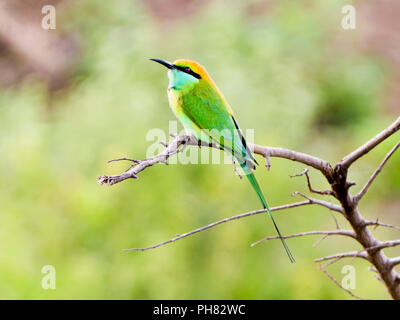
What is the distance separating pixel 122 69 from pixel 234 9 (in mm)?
2243

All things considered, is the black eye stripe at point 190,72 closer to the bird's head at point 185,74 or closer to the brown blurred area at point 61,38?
the bird's head at point 185,74

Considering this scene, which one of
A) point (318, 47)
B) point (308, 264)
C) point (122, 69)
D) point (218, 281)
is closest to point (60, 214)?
point (218, 281)

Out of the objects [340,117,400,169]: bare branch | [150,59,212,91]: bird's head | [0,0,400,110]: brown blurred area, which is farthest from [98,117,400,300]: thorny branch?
[0,0,400,110]: brown blurred area

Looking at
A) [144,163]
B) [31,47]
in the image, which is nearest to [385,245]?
[144,163]

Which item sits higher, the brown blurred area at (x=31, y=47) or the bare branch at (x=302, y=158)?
the brown blurred area at (x=31, y=47)

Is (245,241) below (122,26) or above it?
below

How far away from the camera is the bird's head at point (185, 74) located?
223cm

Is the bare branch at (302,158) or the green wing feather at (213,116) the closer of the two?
the bare branch at (302,158)

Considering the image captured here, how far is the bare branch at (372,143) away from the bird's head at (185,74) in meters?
0.97

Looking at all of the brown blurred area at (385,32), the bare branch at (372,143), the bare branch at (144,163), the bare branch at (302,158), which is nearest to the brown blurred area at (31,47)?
the brown blurred area at (385,32)

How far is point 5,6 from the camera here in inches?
253

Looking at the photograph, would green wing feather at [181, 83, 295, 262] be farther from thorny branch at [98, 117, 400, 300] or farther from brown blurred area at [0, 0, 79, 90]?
brown blurred area at [0, 0, 79, 90]

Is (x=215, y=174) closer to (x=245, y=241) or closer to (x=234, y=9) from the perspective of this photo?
(x=245, y=241)

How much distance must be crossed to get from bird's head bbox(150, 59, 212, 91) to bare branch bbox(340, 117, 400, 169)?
3.17 ft
